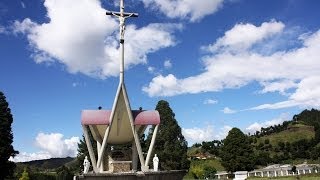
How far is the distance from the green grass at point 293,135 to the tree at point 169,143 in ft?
165

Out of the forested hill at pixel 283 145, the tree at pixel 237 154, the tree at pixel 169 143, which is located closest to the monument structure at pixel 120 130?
the tree at pixel 169 143

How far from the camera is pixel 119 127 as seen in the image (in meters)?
36.3

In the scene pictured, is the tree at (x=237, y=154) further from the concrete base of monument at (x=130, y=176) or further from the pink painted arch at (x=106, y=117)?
the concrete base of monument at (x=130, y=176)

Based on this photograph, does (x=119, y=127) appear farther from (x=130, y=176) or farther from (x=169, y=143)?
(x=169, y=143)

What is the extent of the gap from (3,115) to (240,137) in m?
29.4

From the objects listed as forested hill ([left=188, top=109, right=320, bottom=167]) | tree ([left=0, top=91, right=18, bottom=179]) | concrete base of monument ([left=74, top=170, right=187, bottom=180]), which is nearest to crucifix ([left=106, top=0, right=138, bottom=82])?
concrete base of monument ([left=74, top=170, right=187, bottom=180])

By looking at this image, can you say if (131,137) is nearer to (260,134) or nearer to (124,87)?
(124,87)

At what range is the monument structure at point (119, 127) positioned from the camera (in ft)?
114

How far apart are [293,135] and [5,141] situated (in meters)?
80.4

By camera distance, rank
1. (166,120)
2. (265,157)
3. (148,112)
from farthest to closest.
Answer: (265,157), (166,120), (148,112)

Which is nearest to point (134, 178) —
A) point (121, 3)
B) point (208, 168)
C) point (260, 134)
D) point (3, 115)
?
point (121, 3)

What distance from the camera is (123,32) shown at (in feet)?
116

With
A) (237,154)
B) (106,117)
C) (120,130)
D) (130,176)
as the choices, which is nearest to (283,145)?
(237,154)

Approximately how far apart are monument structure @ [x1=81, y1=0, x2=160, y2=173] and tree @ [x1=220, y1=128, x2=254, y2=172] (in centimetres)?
2178
